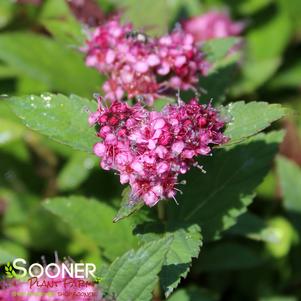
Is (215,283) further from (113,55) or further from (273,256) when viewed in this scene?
(113,55)

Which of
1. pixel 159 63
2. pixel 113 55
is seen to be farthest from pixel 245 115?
pixel 113 55

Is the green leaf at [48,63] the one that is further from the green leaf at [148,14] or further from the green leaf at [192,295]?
the green leaf at [192,295]

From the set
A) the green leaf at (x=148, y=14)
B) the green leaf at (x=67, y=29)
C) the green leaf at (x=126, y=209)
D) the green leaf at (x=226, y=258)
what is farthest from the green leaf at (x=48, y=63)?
the green leaf at (x=126, y=209)

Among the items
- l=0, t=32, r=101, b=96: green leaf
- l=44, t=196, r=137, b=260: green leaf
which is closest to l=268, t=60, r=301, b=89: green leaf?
l=0, t=32, r=101, b=96: green leaf

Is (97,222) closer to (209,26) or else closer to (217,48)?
(217,48)

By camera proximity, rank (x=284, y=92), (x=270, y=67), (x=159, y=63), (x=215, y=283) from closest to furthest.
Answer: (x=159, y=63) → (x=215, y=283) → (x=270, y=67) → (x=284, y=92)

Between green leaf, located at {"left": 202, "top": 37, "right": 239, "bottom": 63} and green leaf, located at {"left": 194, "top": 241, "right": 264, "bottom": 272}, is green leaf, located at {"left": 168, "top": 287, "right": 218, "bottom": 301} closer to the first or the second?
green leaf, located at {"left": 194, "top": 241, "right": 264, "bottom": 272}
